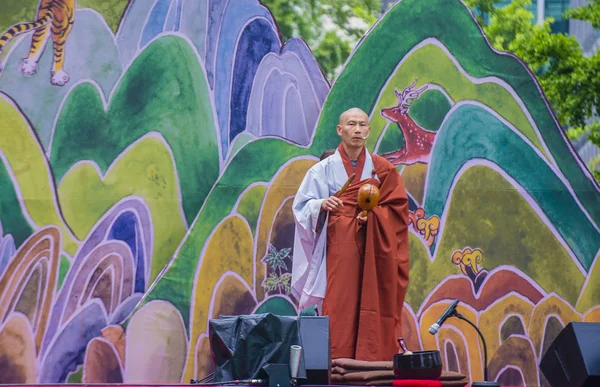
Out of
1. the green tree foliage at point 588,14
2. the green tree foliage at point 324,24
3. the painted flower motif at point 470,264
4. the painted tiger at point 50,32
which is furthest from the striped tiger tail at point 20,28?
the green tree foliage at point 588,14

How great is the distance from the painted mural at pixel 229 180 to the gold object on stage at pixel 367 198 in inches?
31.7

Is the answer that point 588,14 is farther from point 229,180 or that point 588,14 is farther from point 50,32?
point 50,32

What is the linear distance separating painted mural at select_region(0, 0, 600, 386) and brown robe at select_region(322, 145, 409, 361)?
66 centimetres

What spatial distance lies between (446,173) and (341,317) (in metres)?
1.55

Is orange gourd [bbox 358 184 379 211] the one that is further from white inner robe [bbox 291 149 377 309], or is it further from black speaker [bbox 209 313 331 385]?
black speaker [bbox 209 313 331 385]

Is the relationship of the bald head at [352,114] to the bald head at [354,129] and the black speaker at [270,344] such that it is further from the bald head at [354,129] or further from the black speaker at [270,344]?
the black speaker at [270,344]

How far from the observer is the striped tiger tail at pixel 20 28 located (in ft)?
22.4

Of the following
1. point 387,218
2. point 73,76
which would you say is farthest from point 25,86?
point 387,218

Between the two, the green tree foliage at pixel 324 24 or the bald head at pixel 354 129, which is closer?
the bald head at pixel 354 129

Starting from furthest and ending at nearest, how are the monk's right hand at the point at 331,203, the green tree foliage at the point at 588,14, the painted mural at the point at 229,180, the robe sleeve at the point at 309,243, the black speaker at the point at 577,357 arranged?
1. the green tree foliage at the point at 588,14
2. the painted mural at the point at 229,180
3. the robe sleeve at the point at 309,243
4. the monk's right hand at the point at 331,203
5. the black speaker at the point at 577,357

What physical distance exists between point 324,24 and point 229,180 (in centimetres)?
208

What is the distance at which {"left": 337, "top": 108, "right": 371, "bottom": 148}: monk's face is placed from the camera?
21.2ft

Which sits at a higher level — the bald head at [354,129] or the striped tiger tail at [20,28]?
the striped tiger tail at [20,28]

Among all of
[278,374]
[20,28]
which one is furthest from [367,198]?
[20,28]
